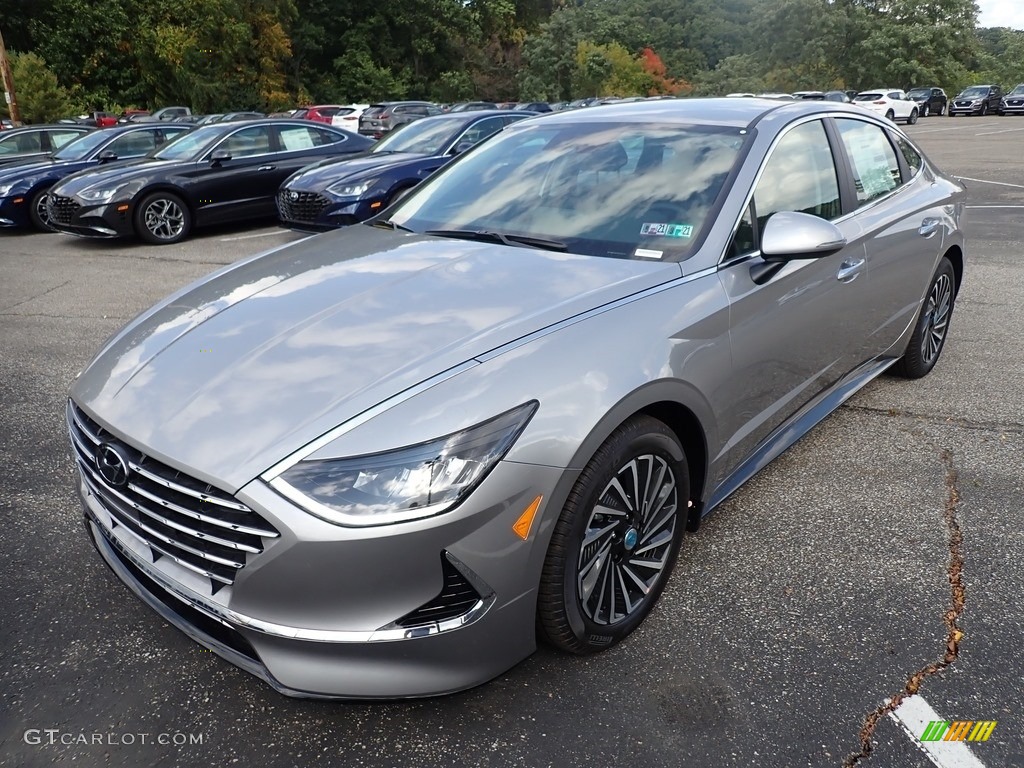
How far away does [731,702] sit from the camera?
233cm

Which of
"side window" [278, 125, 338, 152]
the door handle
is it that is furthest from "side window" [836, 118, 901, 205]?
"side window" [278, 125, 338, 152]

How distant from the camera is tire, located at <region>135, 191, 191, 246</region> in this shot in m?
10.0

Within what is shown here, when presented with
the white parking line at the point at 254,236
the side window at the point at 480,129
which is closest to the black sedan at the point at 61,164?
the white parking line at the point at 254,236

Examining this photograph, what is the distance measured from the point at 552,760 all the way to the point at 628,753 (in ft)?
0.65

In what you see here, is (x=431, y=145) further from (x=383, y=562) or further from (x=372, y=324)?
(x=383, y=562)

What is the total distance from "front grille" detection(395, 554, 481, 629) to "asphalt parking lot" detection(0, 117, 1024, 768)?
16.2 inches

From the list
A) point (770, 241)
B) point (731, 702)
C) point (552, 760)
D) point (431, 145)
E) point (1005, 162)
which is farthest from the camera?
point (1005, 162)

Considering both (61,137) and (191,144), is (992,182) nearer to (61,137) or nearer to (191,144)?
(191,144)

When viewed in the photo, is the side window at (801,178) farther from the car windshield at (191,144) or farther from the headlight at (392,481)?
the car windshield at (191,144)

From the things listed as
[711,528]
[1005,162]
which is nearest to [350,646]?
[711,528]

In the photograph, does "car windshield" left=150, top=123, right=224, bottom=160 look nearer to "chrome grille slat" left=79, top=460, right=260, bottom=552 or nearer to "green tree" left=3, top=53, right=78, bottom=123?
"chrome grille slat" left=79, top=460, right=260, bottom=552

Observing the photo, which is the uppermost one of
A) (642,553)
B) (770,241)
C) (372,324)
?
(770,241)

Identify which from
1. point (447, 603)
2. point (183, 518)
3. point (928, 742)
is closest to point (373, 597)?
point (447, 603)

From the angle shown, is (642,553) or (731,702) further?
(642,553)
